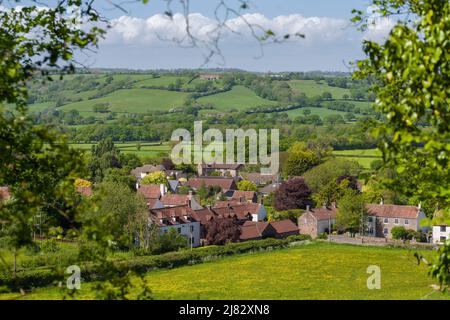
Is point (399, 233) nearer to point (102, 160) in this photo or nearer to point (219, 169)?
point (102, 160)

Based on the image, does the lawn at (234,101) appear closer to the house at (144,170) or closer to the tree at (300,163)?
the tree at (300,163)

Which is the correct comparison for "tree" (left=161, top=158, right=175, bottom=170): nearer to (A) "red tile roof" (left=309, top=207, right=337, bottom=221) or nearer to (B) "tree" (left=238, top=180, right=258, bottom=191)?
(B) "tree" (left=238, top=180, right=258, bottom=191)

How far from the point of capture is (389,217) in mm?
61875

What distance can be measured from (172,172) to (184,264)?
48715 millimetres

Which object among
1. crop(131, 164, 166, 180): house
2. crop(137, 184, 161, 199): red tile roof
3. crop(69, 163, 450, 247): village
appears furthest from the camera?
crop(131, 164, 166, 180): house

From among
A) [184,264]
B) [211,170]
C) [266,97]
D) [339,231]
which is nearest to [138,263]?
[184,264]

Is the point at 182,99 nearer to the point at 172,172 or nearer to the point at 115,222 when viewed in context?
the point at 172,172

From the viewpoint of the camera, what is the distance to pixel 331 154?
3937 inches

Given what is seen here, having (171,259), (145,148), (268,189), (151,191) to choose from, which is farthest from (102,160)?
(145,148)

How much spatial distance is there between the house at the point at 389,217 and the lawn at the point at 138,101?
109m

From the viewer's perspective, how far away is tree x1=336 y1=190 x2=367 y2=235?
5997 centimetres

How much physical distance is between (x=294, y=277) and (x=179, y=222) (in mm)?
16359

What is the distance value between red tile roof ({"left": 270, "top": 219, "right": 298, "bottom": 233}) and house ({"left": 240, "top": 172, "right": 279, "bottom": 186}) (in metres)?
30.5

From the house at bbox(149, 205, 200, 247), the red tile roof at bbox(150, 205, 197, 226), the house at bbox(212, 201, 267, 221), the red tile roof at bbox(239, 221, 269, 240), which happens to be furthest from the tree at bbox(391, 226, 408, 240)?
the red tile roof at bbox(150, 205, 197, 226)
